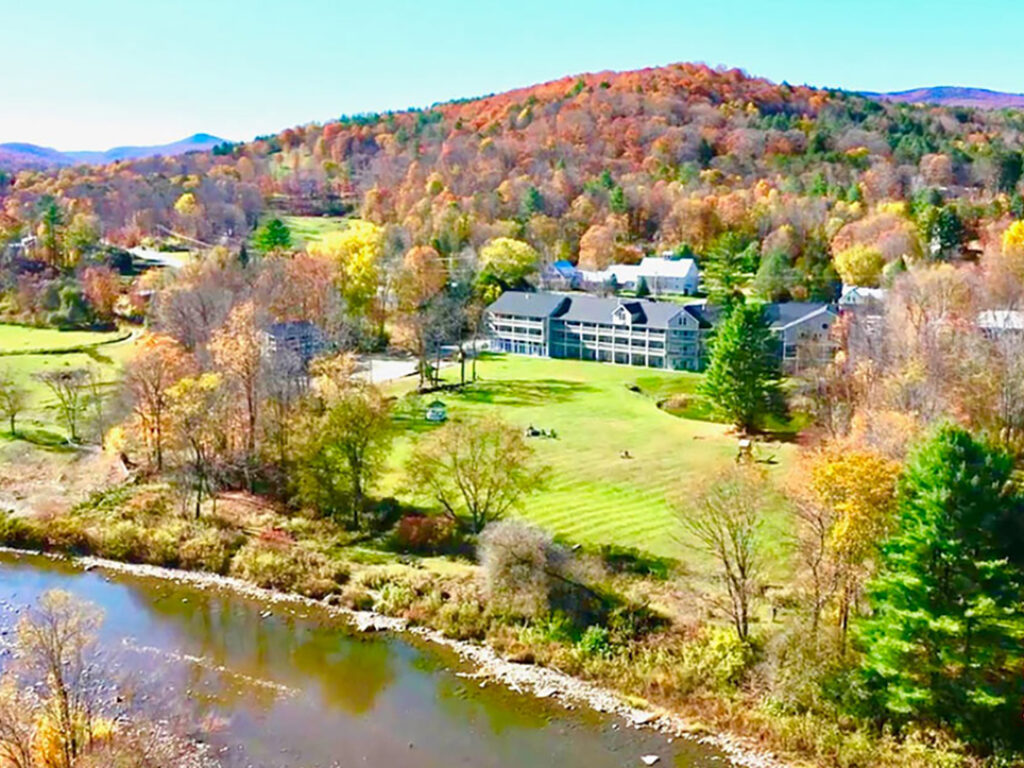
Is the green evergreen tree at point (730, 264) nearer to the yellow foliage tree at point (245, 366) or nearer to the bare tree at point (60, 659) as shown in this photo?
the yellow foliage tree at point (245, 366)

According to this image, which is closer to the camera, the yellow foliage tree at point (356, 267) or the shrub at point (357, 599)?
the shrub at point (357, 599)

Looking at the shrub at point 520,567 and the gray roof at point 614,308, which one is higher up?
the gray roof at point 614,308

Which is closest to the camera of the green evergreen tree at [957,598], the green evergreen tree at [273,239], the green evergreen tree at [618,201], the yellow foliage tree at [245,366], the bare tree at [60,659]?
the bare tree at [60,659]

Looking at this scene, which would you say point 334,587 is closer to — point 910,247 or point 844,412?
point 844,412

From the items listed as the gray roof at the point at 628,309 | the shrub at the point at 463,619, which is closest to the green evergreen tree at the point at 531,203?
the gray roof at the point at 628,309

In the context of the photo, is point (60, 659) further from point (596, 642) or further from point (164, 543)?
point (164, 543)

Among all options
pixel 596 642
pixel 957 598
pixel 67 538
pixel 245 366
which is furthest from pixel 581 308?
pixel 957 598
